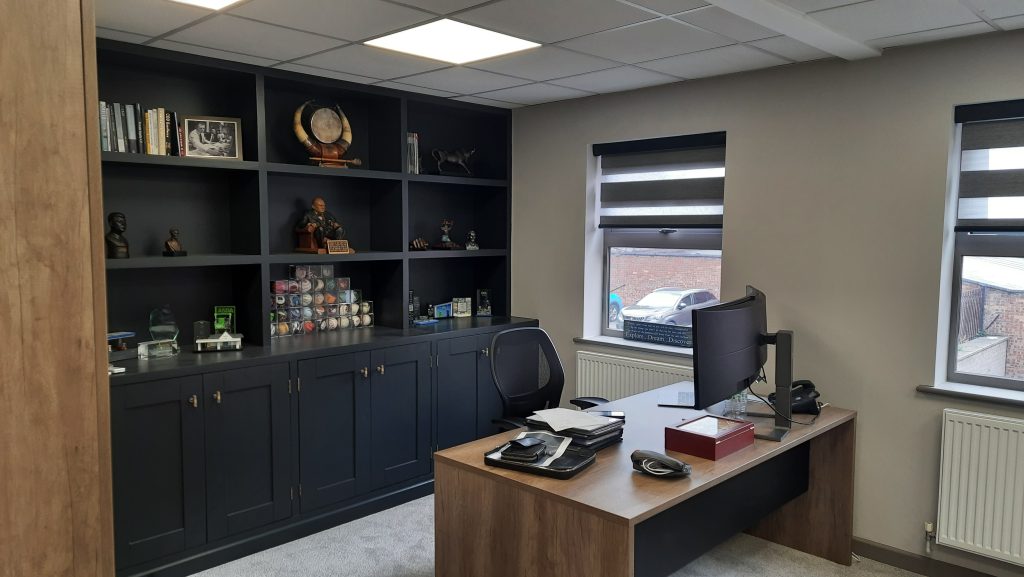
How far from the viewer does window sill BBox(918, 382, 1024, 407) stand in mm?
3135

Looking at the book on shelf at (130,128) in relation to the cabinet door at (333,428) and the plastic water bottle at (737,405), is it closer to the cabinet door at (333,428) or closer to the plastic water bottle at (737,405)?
the cabinet door at (333,428)

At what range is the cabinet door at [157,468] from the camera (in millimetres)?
3125

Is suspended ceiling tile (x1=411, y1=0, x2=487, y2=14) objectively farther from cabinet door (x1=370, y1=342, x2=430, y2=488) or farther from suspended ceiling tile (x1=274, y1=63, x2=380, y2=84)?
cabinet door (x1=370, y1=342, x2=430, y2=488)

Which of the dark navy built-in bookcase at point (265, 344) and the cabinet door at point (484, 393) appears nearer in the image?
the dark navy built-in bookcase at point (265, 344)

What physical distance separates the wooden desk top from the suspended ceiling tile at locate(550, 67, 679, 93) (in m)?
1.81

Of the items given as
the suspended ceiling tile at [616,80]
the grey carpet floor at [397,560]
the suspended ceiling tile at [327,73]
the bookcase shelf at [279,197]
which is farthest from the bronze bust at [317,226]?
the grey carpet floor at [397,560]

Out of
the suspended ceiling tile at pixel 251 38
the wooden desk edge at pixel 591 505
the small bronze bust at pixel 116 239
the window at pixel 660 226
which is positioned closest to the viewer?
the wooden desk edge at pixel 591 505

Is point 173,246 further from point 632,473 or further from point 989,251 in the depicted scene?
point 989,251

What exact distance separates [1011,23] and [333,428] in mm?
3618

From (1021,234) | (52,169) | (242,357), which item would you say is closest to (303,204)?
(242,357)

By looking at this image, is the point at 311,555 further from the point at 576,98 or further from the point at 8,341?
the point at 576,98

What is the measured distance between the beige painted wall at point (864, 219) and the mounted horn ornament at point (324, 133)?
1866 millimetres

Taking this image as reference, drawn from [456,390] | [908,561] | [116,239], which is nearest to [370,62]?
[116,239]

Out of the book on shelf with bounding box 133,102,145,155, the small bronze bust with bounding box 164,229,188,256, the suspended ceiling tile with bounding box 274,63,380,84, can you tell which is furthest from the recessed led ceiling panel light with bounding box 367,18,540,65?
the small bronze bust with bounding box 164,229,188,256
